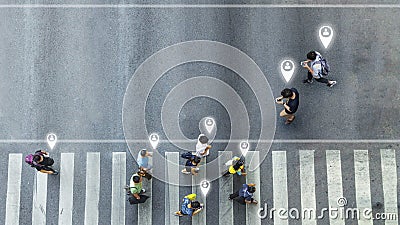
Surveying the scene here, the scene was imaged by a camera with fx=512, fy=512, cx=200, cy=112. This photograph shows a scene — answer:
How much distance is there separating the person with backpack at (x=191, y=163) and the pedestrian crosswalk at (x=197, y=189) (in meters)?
0.27

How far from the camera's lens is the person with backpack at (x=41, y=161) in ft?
54.9

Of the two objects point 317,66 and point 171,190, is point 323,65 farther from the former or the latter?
point 171,190

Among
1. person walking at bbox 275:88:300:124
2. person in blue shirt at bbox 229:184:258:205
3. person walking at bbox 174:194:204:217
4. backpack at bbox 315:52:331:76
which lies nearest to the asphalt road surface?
person in blue shirt at bbox 229:184:258:205

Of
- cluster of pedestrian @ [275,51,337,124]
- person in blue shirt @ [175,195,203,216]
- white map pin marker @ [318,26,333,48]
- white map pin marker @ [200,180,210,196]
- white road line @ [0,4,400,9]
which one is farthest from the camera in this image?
white road line @ [0,4,400,9]

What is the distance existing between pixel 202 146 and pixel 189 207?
2.04m

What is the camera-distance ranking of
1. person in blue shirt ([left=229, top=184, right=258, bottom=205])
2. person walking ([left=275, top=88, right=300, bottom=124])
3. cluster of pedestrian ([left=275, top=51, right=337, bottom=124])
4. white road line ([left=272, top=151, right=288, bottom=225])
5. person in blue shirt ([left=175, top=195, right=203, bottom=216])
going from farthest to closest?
white road line ([left=272, top=151, right=288, bottom=225]) → person in blue shirt ([left=229, top=184, right=258, bottom=205]) → cluster of pedestrian ([left=275, top=51, right=337, bottom=124]) → person in blue shirt ([left=175, top=195, right=203, bottom=216]) → person walking ([left=275, top=88, right=300, bottom=124])

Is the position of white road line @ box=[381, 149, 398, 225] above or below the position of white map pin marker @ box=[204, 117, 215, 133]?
below

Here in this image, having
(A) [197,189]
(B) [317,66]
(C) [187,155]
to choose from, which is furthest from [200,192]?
(B) [317,66]

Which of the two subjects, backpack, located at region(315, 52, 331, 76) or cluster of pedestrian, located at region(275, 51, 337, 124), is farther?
backpack, located at region(315, 52, 331, 76)

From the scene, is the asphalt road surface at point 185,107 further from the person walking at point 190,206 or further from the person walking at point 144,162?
the person walking at point 190,206

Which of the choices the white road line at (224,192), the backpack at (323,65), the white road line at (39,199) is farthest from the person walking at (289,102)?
the white road line at (39,199)

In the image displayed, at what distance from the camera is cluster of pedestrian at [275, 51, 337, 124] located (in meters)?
16.7

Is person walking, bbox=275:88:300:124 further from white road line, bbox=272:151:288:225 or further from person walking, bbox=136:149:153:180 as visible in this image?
person walking, bbox=136:149:153:180

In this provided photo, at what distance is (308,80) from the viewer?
1848 centimetres
